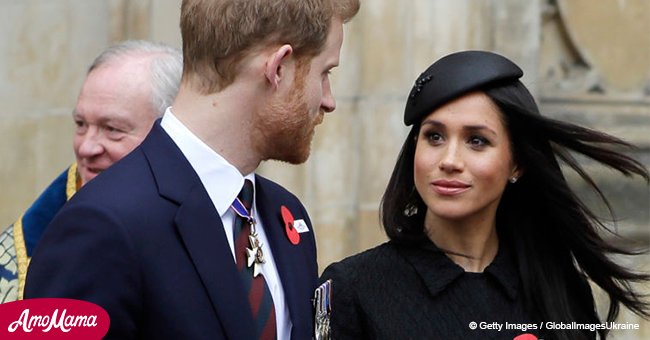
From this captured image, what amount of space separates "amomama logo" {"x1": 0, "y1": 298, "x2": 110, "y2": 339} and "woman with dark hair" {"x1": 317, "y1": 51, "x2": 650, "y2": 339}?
3.79ft

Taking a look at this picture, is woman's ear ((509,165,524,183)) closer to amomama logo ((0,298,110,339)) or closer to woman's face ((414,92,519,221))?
woman's face ((414,92,519,221))

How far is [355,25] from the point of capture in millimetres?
6371

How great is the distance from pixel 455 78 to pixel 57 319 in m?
1.59

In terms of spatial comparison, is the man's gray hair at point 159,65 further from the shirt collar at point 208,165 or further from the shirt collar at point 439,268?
the shirt collar at point 208,165

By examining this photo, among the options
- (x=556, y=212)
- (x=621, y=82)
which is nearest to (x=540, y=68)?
(x=621, y=82)

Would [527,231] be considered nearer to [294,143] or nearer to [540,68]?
[294,143]

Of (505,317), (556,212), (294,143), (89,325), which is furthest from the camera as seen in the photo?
(556,212)

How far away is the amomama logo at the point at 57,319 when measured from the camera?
271 cm

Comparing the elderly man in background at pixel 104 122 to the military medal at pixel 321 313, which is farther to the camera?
the elderly man in background at pixel 104 122

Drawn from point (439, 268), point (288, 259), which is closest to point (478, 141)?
point (439, 268)

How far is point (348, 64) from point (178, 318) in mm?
3677

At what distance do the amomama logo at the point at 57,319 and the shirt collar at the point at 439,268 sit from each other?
1.39 metres

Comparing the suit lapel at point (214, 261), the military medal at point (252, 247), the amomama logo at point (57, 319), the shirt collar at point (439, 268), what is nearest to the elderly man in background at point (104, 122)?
the shirt collar at point (439, 268)

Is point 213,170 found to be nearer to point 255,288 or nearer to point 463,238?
point 255,288
